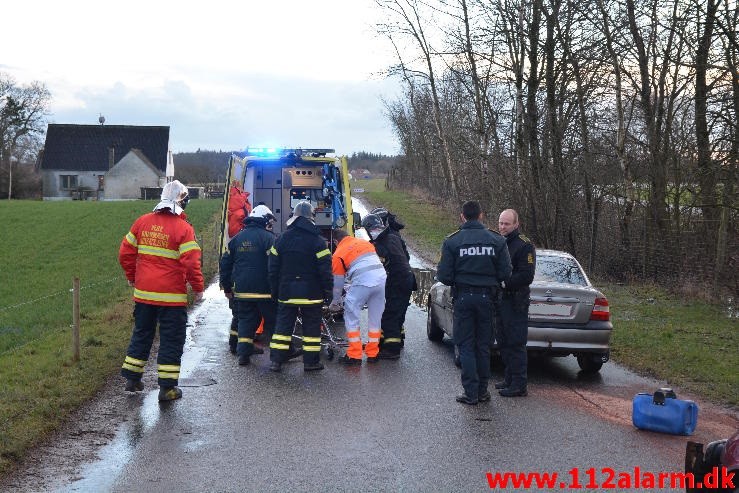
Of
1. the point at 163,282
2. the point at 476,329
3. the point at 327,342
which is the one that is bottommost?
the point at 327,342

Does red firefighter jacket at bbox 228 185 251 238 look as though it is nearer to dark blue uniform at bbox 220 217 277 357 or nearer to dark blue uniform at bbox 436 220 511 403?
dark blue uniform at bbox 220 217 277 357

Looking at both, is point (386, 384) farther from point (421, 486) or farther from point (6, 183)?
point (6, 183)

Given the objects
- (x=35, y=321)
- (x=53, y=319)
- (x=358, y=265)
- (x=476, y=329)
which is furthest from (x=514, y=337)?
(x=35, y=321)

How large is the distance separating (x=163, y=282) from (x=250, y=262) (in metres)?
2.36

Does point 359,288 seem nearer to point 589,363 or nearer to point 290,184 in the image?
point 589,363

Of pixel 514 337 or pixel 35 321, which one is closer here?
pixel 514 337

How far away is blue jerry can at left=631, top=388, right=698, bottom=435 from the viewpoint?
7.53 meters

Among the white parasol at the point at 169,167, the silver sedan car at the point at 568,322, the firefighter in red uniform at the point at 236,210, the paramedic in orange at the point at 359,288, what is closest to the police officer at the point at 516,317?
the silver sedan car at the point at 568,322

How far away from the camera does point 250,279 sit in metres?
11.0

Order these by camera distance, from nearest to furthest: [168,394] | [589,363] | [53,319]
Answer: [168,394]
[589,363]
[53,319]

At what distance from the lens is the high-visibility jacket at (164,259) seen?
8.73 meters

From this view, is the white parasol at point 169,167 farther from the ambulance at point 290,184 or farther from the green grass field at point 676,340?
the ambulance at point 290,184

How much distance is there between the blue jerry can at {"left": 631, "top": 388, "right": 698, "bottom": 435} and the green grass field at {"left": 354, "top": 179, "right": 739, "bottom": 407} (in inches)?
72.1

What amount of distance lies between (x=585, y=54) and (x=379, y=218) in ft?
42.7
